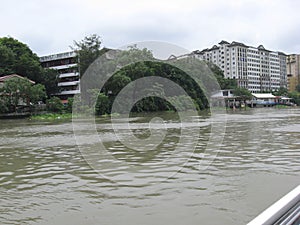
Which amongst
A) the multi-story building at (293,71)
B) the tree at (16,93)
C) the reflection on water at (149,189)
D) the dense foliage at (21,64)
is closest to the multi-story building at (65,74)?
the dense foliage at (21,64)

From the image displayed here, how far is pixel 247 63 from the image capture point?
3410 inches

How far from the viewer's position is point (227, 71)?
86.3m

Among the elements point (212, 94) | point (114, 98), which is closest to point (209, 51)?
point (212, 94)

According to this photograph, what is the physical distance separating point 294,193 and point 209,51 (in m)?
88.8

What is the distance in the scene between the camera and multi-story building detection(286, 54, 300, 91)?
10009cm

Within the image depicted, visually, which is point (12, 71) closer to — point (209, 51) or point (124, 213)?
point (124, 213)

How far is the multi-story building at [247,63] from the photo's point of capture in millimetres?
83938

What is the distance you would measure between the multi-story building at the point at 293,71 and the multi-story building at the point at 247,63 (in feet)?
20.3

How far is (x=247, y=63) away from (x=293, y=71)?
88.7 ft

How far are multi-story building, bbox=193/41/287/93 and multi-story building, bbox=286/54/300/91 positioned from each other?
20.3 ft

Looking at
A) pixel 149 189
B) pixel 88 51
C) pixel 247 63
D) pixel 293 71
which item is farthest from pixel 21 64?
pixel 293 71

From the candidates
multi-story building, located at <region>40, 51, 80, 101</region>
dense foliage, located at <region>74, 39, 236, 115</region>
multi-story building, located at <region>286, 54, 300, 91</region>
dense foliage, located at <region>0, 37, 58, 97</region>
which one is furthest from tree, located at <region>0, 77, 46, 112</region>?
multi-story building, located at <region>286, 54, 300, 91</region>

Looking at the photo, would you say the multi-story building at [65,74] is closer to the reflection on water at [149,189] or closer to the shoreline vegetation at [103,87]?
the shoreline vegetation at [103,87]

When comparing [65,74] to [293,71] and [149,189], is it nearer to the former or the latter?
[149,189]
